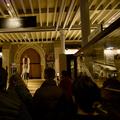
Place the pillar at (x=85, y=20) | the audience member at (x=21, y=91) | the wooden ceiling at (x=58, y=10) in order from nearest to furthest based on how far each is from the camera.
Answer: the audience member at (x=21, y=91)
the pillar at (x=85, y=20)
the wooden ceiling at (x=58, y=10)

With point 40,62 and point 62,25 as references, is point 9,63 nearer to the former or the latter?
point 40,62

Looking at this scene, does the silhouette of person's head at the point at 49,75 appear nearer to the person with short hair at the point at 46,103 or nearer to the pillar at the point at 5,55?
the person with short hair at the point at 46,103

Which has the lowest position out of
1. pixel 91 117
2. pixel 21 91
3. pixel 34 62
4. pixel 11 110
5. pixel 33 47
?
pixel 91 117

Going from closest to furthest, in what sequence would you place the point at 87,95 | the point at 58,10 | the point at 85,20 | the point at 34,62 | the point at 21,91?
the point at 87,95
the point at 21,91
the point at 85,20
the point at 58,10
the point at 34,62

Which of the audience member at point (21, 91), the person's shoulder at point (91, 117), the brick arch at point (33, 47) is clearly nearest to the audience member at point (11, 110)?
the person's shoulder at point (91, 117)

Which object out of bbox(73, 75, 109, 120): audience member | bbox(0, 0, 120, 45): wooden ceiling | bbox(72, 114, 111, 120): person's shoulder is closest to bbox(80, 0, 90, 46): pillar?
bbox(0, 0, 120, 45): wooden ceiling

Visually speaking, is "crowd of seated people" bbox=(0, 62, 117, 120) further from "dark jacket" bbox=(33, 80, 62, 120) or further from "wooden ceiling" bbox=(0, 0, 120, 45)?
"wooden ceiling" bbox=(0, 0, 120, 45)

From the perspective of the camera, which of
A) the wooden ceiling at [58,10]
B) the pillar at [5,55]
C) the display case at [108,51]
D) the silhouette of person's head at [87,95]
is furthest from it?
the pillar at [5,55]

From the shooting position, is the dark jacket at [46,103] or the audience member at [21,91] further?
the audience member at [21,91]

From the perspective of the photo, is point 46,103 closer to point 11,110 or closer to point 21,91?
point 21,91

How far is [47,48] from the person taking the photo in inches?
734

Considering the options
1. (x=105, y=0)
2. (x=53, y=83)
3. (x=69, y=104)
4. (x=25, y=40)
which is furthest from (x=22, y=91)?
(x=25, y=40)

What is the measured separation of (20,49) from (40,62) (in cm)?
181

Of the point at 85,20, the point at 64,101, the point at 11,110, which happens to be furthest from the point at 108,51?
the point at 85,20
